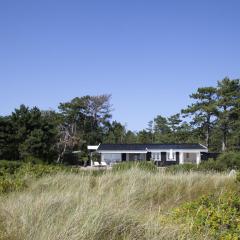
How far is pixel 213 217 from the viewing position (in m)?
5.43

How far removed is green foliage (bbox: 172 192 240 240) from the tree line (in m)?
36.7

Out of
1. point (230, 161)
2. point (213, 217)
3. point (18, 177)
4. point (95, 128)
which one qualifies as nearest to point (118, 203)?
point (213, 217)

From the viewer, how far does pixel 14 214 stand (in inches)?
220

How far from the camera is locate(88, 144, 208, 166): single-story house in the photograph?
59.8 meters

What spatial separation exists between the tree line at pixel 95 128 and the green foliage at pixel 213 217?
120 feet

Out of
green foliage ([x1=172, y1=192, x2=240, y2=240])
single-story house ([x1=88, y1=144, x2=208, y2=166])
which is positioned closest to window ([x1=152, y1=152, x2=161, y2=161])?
single-story house ([x1=88, y1=144, x2=208, y2=166])

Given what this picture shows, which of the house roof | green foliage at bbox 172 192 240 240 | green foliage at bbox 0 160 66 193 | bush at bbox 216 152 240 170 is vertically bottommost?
green foliage at bbox 172 192 240 240

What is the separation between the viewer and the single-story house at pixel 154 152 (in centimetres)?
5978

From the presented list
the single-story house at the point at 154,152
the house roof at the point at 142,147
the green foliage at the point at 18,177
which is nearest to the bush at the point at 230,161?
the green foliage at the point at 18,177

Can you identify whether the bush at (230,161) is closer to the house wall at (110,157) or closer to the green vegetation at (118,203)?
the green vegetation at (118,203)

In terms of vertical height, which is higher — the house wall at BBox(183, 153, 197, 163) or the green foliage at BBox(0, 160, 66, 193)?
the house wall at BBox(183, 153, 197, 163)

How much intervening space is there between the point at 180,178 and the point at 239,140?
5608 centimetres

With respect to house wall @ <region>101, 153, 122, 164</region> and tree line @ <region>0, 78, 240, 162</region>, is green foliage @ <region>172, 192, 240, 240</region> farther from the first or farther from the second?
house wall @ <region>101, 153, 122, 164</region>

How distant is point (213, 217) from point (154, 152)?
56.2 m
